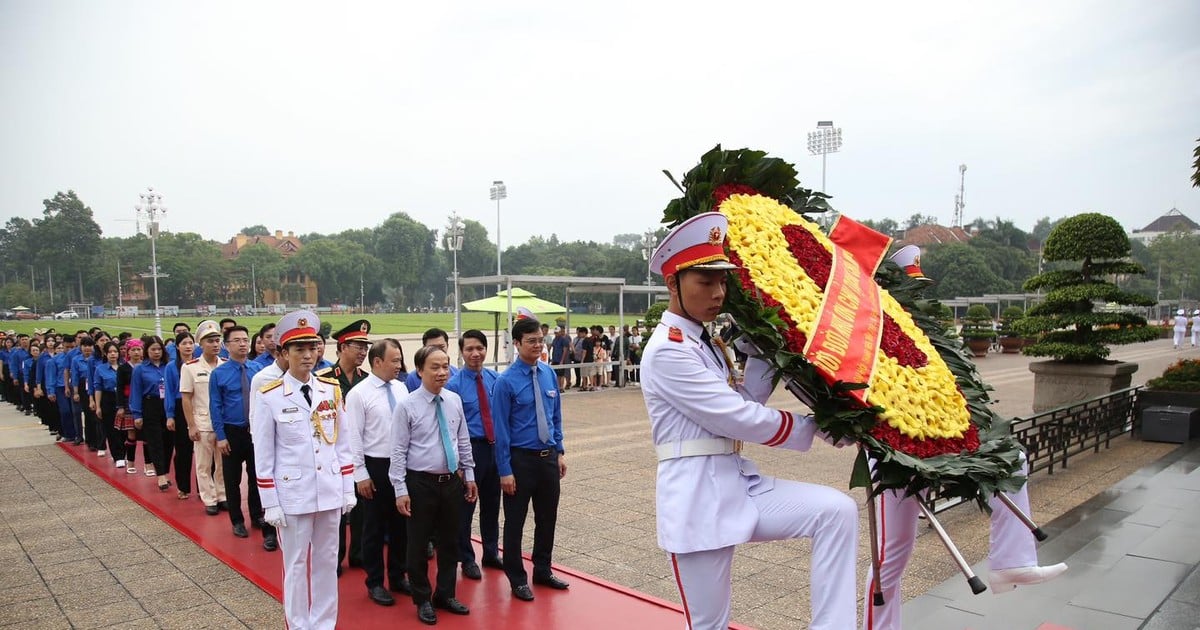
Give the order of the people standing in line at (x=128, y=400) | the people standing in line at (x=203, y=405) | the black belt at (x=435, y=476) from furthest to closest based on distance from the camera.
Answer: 1. the people standing in line at (x=128, y=400)
2. the people standing in line at (x=203, y=405)
3. the black belt at (x=435, y=476)

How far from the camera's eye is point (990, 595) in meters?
4.52

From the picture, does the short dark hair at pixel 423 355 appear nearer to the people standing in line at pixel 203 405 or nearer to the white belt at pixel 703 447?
the white belt at pixel 703 447

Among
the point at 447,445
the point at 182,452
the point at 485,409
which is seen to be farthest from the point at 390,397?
the point at 182,452

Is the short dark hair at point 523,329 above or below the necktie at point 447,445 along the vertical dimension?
above

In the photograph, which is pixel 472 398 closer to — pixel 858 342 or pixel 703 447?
pixel 703 447

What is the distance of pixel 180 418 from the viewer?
713 cm

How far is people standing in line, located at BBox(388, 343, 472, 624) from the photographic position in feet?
14.0

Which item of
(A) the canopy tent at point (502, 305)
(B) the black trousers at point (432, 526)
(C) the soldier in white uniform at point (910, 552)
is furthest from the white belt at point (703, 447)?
(A) the canopy tent at point (502, 305)

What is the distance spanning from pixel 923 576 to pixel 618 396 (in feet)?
36.6

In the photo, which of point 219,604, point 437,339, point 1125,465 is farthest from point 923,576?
point 1125,465

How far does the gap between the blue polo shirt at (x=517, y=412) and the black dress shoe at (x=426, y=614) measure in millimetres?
907

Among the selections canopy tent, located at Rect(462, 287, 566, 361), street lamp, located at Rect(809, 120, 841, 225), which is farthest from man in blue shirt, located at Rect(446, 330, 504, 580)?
street lamp, located at Rect(809, 120, 841, 225)

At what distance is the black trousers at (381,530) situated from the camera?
4.71 meters

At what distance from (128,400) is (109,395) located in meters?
0.84
